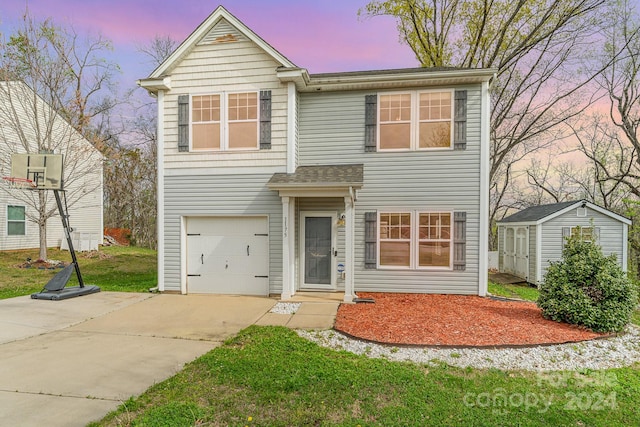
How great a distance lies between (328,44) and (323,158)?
4921mm

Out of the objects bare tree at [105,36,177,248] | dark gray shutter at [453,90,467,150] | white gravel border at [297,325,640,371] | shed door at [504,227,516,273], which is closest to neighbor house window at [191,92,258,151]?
dark gray shutter at [453,90,467,150]

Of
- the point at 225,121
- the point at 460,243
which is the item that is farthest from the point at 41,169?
the point at 460,243

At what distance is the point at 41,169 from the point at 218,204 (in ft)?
13.7

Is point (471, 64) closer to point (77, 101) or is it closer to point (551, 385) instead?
point (551, 385)

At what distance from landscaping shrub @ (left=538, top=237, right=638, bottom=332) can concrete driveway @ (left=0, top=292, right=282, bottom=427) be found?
5.37 m

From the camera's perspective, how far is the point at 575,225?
11.6m

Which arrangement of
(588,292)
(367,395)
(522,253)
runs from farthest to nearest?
(522,253), (588,292), (367,395)

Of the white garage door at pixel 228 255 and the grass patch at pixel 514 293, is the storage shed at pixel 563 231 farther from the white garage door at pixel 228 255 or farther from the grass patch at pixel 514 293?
the white garage door at pixel 228 255

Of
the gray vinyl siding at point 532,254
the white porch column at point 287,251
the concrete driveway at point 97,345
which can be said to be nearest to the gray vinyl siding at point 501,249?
the gray vinyl siding at point 532,254

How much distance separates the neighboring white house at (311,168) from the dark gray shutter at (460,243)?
25 millimetres

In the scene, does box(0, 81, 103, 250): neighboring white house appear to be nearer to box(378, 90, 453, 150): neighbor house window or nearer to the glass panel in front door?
the glass panel in front door

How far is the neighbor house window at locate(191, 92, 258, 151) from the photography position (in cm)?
837

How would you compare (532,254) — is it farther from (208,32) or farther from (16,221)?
(16,221)

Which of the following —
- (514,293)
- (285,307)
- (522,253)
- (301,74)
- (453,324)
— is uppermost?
(301,74)
